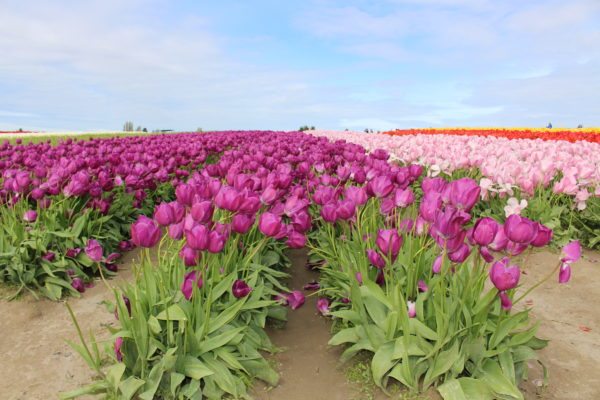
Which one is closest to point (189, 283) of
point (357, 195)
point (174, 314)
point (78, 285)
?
point (174, 314)

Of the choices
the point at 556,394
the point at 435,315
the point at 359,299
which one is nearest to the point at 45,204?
the point at 359,299

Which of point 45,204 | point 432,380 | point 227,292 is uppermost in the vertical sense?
point 45,204

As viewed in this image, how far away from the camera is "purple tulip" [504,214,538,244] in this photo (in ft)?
7.77

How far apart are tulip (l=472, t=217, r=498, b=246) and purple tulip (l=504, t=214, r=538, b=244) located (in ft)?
0.24

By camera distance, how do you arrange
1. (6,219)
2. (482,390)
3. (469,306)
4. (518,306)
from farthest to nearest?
1. (6,219)
2. (518,306)
3. (469,306)
4. (482,390)

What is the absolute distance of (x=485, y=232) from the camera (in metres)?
2.45

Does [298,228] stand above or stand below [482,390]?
above

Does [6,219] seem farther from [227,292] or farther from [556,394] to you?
[556,394]

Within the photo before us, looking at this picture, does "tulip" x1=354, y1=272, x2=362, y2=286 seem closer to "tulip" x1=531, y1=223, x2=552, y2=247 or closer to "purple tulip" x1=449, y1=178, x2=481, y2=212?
"purple tulip" x1=449, y1=178, x2=481, y2=212

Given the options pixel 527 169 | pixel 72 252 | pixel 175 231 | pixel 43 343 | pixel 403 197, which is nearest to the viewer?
pixel 175 231

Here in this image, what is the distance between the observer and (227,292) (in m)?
3.49

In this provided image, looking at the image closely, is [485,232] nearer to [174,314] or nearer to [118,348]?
[174,314]

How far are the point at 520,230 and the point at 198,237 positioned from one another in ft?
5.30

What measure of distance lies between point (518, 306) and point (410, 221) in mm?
1497
